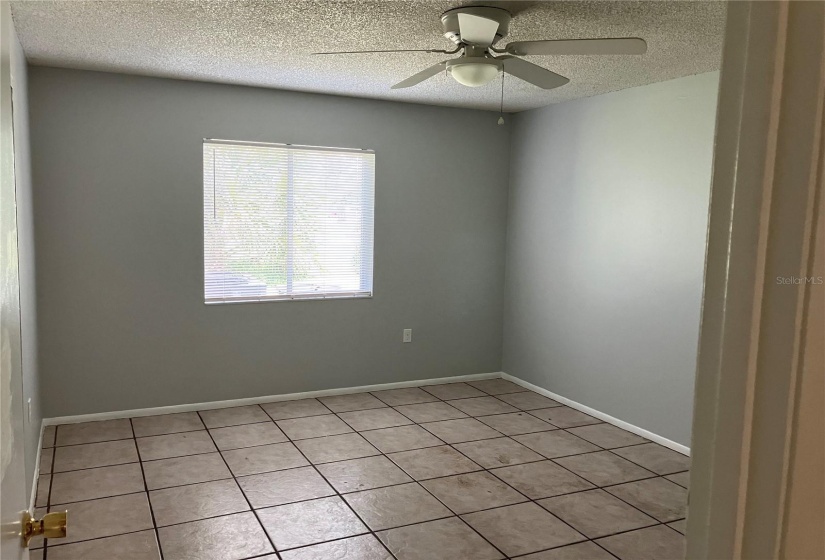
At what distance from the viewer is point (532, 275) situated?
5523 millimetres

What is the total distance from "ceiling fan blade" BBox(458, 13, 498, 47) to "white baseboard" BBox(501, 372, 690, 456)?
9.49 feet

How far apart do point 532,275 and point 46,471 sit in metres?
3.85

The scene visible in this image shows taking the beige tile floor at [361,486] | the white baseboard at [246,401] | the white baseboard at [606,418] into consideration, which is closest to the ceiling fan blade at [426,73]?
the beige tile floor at [361,486]

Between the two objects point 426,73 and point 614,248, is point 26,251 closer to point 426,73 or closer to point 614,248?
point 426,73

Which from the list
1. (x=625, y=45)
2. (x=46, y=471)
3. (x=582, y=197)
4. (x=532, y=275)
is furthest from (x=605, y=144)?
(x=46, y=471)

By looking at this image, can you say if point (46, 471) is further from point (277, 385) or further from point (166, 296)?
point (277, 385)

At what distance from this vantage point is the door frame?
0.53 meters

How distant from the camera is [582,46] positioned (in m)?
2.69

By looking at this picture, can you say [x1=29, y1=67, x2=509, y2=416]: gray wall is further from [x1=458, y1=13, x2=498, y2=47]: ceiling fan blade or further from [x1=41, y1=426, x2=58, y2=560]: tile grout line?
[x1=458, y1=13, x2=498, y2=47]: ceiling fan blade

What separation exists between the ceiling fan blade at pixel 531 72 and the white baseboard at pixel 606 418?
2538 mm

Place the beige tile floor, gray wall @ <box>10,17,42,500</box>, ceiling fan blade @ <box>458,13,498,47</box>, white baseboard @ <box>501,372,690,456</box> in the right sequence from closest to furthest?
ceiling fan blade @ <box>458,13,498,47</box>
the beige tile floor
gray wall @ <box>10,17,42,500</box>
white baseboard @ <box>501,372,690,456</box>

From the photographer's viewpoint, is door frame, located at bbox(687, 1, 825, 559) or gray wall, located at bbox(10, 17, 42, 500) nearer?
door frame, located at bbox(687, 1, 825, 559)

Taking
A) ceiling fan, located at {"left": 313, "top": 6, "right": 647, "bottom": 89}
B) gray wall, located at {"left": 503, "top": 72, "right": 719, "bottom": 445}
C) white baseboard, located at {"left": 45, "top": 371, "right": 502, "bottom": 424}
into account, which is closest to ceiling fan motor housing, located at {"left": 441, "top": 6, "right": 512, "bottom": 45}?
ceiling fan, located at {"left": 313, "top": 6, "right": 647, "bottom": 89}

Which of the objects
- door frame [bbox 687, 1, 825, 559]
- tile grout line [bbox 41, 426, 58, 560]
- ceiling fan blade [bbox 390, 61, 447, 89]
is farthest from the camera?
ceiling fan blade [bbox 390, 61, 447, 89]
